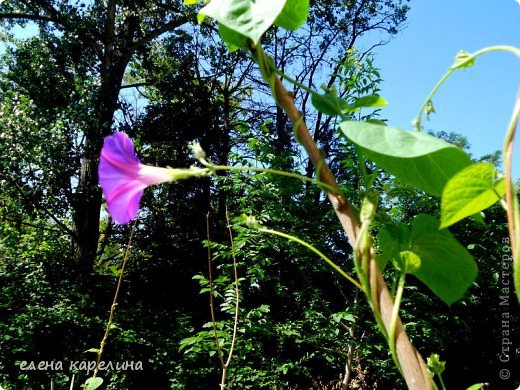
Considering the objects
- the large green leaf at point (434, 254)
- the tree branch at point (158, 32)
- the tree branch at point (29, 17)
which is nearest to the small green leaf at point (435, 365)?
the large green leaf at point (434, 254)

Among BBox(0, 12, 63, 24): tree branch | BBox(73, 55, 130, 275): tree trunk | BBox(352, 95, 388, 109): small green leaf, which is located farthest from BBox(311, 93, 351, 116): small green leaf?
BBox(0, 12, 63, 24): tree branch

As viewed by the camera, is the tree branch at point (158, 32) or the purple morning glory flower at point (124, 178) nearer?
the purple morning glory flower at point (124, 178)

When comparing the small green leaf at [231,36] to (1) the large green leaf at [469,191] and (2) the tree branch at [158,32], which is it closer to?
(1) the large green leaf at [469,191]

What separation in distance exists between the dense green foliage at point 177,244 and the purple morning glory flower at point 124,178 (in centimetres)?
197

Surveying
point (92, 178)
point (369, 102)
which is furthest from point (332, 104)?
point (92, 178)

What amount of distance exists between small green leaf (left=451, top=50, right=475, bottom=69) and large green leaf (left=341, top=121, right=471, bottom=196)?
1.7 inches

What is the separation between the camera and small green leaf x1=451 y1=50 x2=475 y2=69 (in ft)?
0.68

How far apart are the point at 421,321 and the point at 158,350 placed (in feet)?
6.03

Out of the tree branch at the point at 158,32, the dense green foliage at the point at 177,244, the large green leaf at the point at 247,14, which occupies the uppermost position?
the tree branch at the point at 158,32

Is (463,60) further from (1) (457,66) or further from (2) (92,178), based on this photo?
(2) (92,178)

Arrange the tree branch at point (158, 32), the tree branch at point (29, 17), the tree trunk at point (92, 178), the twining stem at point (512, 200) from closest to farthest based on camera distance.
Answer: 1. the twining stem at point (512, 200)
2. the tree trunk at point (92, 178)
3. the tree branch at point (29, 17)
4. the tree branch at point (158, 32)

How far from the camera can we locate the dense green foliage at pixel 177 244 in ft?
9.73

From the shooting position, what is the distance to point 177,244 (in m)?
5.16

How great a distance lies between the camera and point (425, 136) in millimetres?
175
